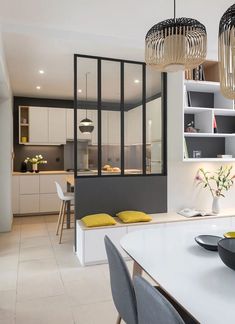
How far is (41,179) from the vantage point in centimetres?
616

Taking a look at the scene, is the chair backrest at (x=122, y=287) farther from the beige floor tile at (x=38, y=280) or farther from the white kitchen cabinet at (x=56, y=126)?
the white kitchen cabinet at (x=56, y=126)

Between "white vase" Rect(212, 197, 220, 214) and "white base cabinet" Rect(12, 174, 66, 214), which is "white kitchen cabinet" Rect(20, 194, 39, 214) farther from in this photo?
"white vase" Rect(212, 197, 220, 214)

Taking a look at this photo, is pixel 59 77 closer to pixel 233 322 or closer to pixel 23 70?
pixel 23 70

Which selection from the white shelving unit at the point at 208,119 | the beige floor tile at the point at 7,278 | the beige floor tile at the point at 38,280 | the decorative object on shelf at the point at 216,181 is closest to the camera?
the beige floor tile at the point at 38,280

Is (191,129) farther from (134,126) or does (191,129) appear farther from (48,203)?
(48,203)

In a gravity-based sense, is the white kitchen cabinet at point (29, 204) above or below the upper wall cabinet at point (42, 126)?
below

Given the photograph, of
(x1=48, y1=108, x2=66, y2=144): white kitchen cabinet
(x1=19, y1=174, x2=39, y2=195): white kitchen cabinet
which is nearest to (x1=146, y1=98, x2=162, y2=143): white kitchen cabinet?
(x1=48, y1=108, x2=66, y2=144): white kitchen cabinet

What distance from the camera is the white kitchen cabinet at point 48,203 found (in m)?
6.19

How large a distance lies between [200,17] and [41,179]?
446 cm

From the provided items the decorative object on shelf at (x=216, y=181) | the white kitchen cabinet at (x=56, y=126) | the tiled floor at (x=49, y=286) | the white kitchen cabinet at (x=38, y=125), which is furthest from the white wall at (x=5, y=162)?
the decorative object on shelf at (x=216, y=181)

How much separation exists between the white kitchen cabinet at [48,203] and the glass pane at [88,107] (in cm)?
245

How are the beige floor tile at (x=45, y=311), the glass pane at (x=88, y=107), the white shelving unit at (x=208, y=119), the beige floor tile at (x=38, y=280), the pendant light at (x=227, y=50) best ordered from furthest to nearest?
the white shelving unit at (x=208, y=119), the glass pane at (x=88, y=107), the beige floor tile at (x=38, y=280), the beige floor tile at (x=45, y=311), the pendant light at (x=227, y=50)

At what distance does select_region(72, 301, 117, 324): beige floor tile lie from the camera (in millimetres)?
2316

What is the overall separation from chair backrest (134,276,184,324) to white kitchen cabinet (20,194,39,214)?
17.4 ft
